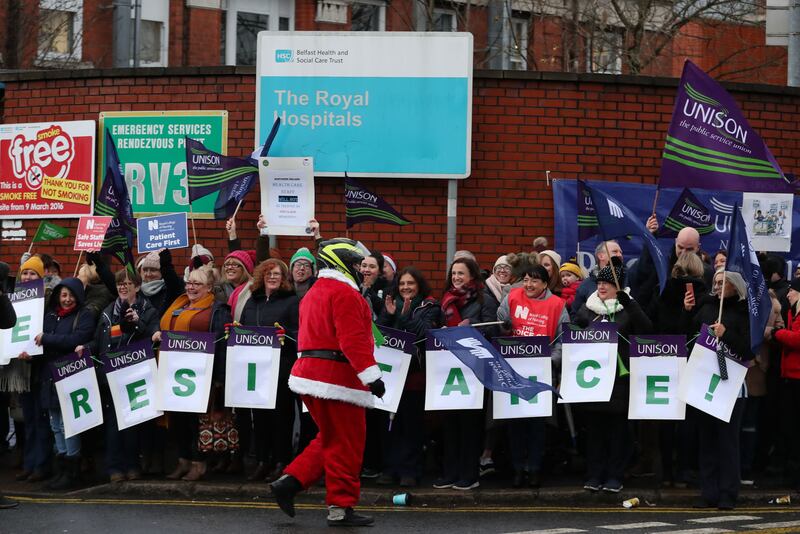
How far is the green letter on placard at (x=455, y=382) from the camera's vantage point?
464 inches

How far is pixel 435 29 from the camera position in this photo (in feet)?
86.0

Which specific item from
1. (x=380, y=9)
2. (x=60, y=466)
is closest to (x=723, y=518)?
(x=60, y=466)

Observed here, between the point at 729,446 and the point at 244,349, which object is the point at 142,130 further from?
the point at 729,446

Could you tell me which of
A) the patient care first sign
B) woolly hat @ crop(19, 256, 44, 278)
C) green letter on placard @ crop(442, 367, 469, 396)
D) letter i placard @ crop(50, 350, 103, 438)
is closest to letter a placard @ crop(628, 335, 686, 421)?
green letter on placard @ crop(442, 367, 469, 396)

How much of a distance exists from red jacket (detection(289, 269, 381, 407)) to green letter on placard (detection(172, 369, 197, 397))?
201 centimetres

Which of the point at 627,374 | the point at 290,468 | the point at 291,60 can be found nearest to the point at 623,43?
the point at 291,60

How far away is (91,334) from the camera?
12578 mm

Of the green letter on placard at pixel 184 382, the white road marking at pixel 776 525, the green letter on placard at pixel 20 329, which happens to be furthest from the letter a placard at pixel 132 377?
the white road marking at pixel 776 525

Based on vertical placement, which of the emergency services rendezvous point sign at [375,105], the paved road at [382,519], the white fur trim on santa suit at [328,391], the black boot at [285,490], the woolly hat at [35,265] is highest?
the emergency services rendezvous point sign at [375,105]

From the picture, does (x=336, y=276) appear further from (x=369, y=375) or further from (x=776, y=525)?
(x=776, y=525)

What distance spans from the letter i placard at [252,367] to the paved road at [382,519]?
93 cm

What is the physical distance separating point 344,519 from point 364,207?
4.26m

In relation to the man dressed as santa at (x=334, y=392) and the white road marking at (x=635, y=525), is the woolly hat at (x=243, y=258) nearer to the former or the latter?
the man dressed as santa at (x=334, y=392)

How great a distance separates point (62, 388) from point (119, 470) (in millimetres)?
854
